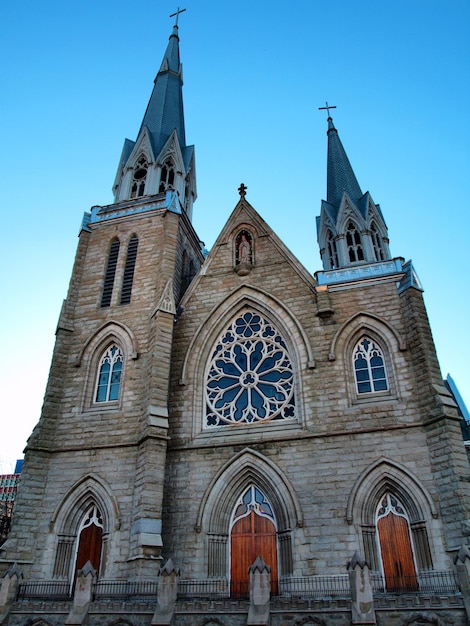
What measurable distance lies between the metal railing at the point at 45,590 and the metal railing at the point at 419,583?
759 cm

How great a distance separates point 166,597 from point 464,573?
18.9 ft

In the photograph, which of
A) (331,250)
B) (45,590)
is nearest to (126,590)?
(45,590)

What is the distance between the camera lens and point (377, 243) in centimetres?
1909

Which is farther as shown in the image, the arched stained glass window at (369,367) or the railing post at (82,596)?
the arched stained glass window at (369,367)

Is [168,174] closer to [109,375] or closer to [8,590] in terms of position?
[109,375]

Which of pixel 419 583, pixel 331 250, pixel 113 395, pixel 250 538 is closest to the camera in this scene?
pixel 419 583

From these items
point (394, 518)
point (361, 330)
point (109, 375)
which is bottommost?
point (394, 518)

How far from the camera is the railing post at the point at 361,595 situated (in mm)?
9477

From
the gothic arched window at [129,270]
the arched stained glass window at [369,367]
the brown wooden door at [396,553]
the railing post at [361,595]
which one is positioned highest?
the gothic arched window at [129,270]

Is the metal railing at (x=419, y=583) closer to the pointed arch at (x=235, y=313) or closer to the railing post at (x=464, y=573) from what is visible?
the railing post at (x=464, y=573)

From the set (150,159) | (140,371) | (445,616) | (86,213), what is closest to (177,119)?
(150,159)

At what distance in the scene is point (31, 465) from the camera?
1475 centimetres

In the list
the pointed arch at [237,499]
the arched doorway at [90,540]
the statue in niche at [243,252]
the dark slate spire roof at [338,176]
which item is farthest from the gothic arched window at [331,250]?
the arched doorway at [90,540]

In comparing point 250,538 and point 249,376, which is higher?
point 249,376
